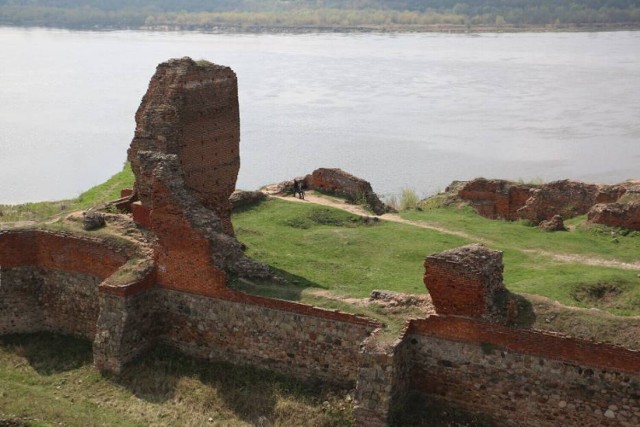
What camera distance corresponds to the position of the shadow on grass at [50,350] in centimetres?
1500

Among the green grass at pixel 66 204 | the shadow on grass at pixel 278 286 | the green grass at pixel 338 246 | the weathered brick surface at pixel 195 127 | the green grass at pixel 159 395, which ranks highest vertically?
the weathered brick surface at pixel 195 127

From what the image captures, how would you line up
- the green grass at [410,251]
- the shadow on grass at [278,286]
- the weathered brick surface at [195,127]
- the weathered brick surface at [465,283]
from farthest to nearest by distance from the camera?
1. the weathered brick surface at [195,127]
2. the green grass at [410,251]
3. the shadow on grass at [278,286]
4. the weathered brick surface at [465,283]

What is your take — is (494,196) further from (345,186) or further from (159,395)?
(159,395)

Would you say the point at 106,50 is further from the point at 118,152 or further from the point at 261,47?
the point at 118,152

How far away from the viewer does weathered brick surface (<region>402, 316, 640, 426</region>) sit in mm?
11406

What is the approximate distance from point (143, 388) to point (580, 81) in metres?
49.7

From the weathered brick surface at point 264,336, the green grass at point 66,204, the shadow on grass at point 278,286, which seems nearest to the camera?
the weathered brick surface at point 264,336

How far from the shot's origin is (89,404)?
1357cm

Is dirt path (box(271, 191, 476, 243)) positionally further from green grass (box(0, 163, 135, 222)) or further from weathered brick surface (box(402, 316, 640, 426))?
weathered brick surface (box(402, 316, 640, 426))

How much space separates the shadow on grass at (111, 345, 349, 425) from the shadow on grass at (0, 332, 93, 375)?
1.25 meters

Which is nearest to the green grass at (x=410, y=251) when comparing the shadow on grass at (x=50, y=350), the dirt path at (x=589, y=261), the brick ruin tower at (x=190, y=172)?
the dirt path at (x=589, y=261)

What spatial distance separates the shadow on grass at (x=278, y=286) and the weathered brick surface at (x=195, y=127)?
89.6 inches

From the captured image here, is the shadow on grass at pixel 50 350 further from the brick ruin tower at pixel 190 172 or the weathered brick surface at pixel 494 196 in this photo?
the weathered brick surface at pixel 494 196

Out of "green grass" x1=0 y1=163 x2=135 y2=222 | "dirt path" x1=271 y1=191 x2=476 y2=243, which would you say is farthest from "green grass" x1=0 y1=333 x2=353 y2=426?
"green grass" x1=0 y1=163 x2=135 y2=222
